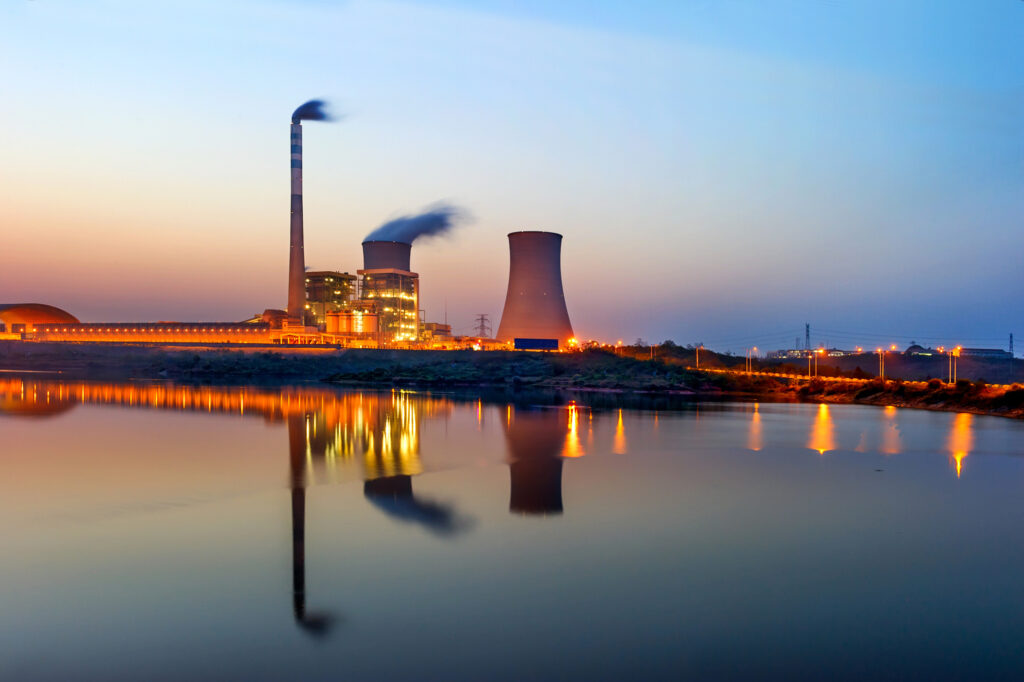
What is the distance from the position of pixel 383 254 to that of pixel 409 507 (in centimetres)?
4388

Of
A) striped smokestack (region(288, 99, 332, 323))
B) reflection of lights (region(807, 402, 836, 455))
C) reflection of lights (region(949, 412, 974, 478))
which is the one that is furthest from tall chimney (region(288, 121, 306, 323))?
reflection of lights (region(949, 412, 974, 478))

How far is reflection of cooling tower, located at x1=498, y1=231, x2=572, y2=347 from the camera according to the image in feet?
126

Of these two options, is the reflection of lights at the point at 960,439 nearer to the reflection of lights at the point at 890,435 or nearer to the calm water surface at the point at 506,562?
the calm water surface at the point at 506,562

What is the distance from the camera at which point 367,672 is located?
3.55 meters

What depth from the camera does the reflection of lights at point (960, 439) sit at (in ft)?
37.1

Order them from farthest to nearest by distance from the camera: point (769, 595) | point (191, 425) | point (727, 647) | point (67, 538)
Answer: point (191, 425) → point (67, 538) → point (769, 595) → point (727, 647)

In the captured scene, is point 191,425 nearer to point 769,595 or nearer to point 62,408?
point 62,408

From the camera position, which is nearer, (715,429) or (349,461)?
(349,461)

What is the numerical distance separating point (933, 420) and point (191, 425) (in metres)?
18.2

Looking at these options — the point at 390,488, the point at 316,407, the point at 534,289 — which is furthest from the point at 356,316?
the point at 390,488

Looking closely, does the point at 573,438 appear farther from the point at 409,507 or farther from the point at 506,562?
the point at 506,562

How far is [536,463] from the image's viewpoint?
10.5m

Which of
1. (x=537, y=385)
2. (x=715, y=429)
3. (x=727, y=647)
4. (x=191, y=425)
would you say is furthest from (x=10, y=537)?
(x=537, y=385)

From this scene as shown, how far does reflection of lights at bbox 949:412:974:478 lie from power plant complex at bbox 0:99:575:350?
23909 millimetres
